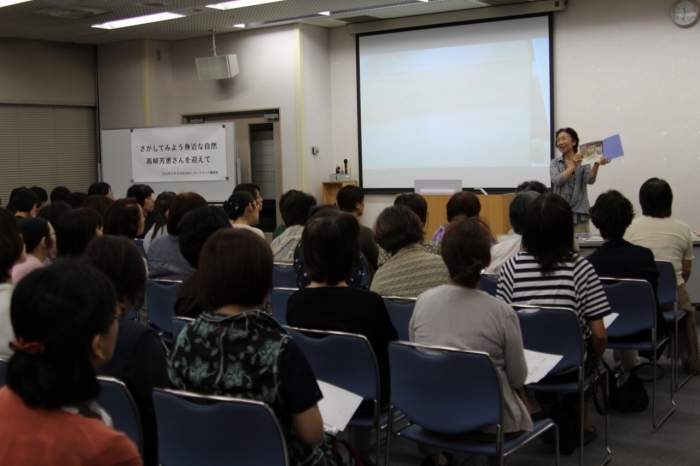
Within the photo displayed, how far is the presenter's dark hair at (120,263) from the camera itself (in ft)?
7.55

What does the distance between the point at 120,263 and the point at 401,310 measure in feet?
4.75

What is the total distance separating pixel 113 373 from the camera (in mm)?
2193

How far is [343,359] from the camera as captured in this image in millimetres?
2764

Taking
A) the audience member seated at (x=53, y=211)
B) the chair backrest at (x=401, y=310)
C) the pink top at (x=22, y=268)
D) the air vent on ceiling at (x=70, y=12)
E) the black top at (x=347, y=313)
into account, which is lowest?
the chair backrest at (x=401, y=310)

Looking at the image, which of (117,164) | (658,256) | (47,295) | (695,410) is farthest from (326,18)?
(47,295)

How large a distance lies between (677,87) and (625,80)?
518mm

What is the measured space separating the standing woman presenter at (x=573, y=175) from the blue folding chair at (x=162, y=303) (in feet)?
12.6

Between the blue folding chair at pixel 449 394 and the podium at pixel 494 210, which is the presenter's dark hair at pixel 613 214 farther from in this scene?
the podium at pixel 494 210

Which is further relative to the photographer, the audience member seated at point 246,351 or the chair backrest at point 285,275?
the chair backrest at point 285,275

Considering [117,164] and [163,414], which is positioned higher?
[117,164]

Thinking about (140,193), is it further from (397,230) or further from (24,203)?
(397,230)

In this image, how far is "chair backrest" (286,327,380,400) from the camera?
2.70 m

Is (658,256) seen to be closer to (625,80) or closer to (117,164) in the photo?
(625,80)

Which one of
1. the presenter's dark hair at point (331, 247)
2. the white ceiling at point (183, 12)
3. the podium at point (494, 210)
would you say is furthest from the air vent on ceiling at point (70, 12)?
the presenter's dark hair at point (331, 247)
